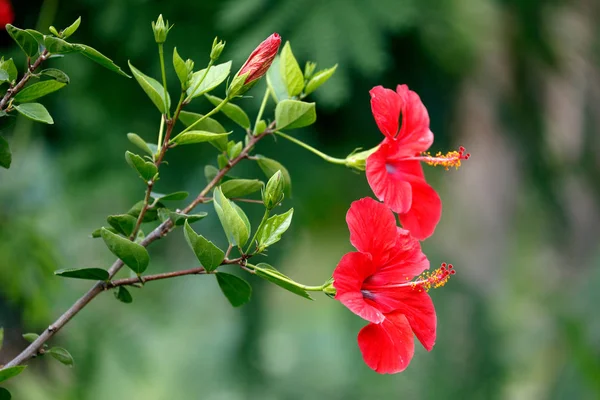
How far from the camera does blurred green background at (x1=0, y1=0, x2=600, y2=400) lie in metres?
1.11

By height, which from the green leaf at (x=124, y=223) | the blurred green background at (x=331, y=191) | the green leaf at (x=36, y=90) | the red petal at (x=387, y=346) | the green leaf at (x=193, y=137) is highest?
the green leaf at (x=36, y=90)

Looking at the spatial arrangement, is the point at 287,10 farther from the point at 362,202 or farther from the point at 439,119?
the point at 362,202

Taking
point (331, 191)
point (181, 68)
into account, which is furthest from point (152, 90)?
point (331, 191)

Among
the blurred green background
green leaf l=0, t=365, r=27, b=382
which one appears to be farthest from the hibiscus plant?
the blurred green background

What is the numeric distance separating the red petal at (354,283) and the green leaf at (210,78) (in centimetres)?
12

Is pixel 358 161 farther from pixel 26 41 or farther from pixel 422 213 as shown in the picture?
pixel 26 41

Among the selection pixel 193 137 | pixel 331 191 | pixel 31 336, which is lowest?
pixel 331 191

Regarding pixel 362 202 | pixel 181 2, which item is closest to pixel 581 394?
pixel 181 2

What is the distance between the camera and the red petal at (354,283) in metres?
0.38

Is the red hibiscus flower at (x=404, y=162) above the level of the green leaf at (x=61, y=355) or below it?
above

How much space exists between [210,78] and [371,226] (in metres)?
0.12

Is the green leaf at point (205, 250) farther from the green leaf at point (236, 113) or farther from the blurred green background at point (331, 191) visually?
the blurred green background at point (331, 191)

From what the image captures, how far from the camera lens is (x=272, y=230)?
1.29ft

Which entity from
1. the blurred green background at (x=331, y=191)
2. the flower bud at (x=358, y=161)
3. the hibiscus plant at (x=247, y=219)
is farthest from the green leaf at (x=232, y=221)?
A: the blurred green background at (x=331, y=191)
